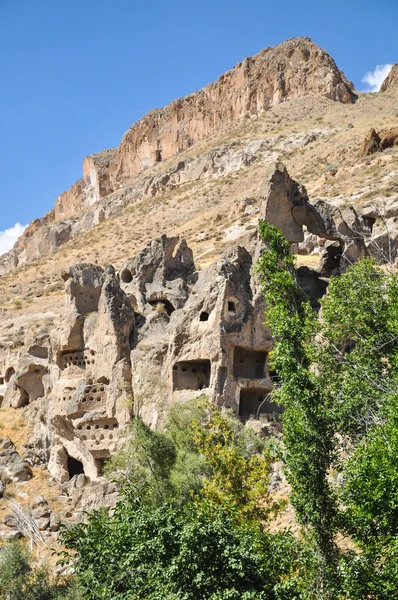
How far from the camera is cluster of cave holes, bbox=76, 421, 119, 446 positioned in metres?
24.9

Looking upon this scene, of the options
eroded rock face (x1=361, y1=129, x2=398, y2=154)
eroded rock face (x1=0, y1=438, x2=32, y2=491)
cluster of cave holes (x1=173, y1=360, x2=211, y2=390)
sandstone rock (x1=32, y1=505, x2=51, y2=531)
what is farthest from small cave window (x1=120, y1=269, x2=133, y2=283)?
eroded rock face (x1=361, y1=129, x2=398, y2=154)

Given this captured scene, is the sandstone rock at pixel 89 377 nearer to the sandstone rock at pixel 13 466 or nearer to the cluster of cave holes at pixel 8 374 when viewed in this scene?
the sandstone rock at pixel 13 466

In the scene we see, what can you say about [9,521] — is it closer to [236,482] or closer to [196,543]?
[236,482]

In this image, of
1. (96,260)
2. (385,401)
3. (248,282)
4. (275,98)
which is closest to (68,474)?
(248,282)

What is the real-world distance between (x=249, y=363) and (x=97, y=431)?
619 centimetres

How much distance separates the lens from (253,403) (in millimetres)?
23984

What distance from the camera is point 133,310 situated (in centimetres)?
2727

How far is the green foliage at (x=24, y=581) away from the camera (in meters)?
18.9

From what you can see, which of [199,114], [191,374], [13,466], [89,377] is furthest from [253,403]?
[199,114]

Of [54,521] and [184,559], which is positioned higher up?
[184,559]

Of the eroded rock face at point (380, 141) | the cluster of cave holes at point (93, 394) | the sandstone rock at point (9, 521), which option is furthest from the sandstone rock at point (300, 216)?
the eroded rock face at point (380, 141)

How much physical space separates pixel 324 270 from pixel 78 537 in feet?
51.0

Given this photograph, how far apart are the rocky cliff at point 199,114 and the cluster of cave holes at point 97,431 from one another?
72628mm

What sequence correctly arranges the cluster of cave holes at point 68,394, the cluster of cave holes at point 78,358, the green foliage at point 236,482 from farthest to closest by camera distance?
the cluster of cave holes at point 78,358, the cluster of cave holes at point 68,394, the green foliage at point 236,482
